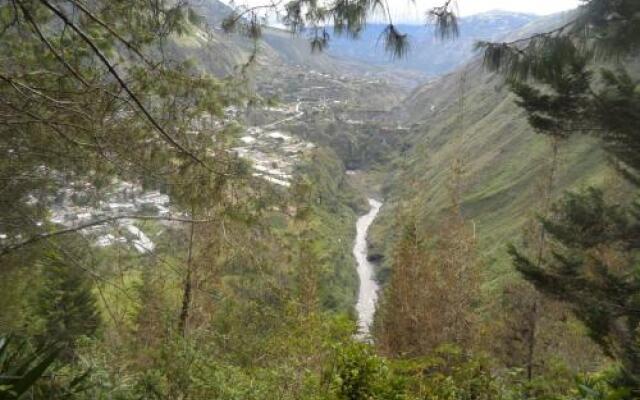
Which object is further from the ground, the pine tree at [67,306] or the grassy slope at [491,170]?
the pine tree at [67,306]

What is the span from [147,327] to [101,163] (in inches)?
324

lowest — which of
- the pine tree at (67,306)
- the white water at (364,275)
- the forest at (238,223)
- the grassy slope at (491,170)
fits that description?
the white water at (364,275)

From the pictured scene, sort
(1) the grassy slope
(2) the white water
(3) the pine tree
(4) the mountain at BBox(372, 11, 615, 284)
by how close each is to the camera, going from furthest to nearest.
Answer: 1. (1) the grassy slope
2. (4) the mountain at BBox(372, 11, 615, 284)
3. (2) the white water
4. (3) the pine tree

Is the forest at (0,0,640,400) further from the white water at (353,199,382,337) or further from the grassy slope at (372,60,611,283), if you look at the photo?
the white water at (353,199,382,337)

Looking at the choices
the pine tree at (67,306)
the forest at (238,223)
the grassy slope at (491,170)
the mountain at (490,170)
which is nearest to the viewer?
the forest at (238,223)

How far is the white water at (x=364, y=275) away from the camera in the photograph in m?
41.8

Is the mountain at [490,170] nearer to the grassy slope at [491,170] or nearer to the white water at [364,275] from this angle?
the grassy slope at [491,170]

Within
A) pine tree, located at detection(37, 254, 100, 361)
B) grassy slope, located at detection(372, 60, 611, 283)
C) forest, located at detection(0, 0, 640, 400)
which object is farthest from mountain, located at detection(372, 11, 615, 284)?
pine tree, located at detection(37, 254, 100, 361)

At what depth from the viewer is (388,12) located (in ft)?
12.3

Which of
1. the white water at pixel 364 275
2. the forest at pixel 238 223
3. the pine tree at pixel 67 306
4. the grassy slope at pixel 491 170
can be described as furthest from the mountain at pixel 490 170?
the pine tree at pixel 67 306

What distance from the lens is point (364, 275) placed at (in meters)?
53.4

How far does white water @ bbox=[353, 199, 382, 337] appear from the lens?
41.8 metres

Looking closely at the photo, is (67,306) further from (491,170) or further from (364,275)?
(491,170)

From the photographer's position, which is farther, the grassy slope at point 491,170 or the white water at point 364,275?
the grassy slope at point 491,170
